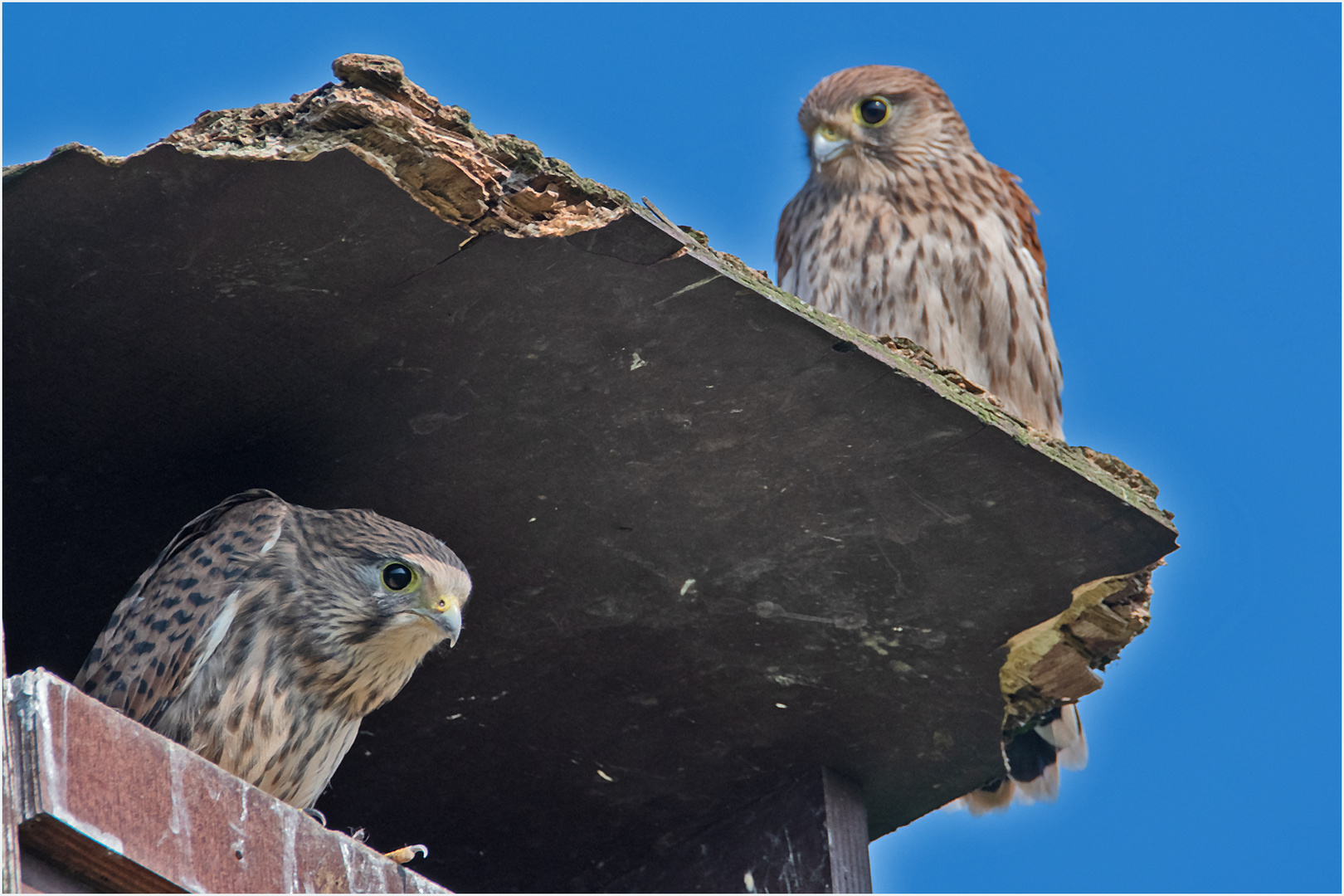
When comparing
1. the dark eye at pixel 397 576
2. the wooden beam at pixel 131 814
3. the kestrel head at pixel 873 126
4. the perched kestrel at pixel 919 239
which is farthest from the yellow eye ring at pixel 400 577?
the kestrel head at pixel 873 126

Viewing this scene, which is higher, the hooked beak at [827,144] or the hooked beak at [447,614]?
the hooked beak at [827,144]

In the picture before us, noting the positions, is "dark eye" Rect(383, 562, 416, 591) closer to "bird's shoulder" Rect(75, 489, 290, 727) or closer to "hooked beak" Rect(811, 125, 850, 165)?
"bird's shoulder" Rect(75, 489, 290, 727)

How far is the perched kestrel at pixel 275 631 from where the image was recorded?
11.8 ft

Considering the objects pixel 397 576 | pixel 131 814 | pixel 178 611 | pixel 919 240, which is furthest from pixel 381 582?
pixel 919 240

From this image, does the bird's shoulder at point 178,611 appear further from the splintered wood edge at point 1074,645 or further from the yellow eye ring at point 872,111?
the yellow eye ring at point 872,111

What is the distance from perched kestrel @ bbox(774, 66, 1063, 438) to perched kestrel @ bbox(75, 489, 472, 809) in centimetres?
245

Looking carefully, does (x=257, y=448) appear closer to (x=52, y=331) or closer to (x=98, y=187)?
(x=52, y=331)

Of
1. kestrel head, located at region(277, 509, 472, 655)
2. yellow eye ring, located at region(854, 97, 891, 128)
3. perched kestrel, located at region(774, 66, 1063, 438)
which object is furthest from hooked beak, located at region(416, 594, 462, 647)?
yellow eye ring, located at region(854, 97, 891, 128)

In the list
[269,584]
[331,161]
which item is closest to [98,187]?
[331,161]

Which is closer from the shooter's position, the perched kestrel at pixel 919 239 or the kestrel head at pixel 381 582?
the kestrel head at pixel 381 582

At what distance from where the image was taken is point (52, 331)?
3.56 meters

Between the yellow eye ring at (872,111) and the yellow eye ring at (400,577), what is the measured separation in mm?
3250

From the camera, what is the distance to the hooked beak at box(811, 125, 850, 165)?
20.5 ft

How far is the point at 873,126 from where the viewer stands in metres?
6.27
